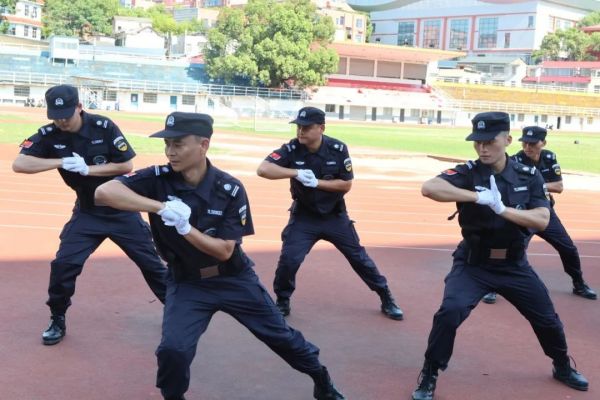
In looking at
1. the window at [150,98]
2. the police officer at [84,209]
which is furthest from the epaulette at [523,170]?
the window at [150,98]

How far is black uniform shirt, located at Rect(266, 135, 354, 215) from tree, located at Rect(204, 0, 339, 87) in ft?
189

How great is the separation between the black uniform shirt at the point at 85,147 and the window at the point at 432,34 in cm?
12558

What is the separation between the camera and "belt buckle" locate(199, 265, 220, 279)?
14.6 feet

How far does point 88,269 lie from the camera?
28.3 ft

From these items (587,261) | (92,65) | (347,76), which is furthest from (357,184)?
(347,76)

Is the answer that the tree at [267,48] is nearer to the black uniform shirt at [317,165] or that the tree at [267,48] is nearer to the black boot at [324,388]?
the black uniform shirt at [317,165]

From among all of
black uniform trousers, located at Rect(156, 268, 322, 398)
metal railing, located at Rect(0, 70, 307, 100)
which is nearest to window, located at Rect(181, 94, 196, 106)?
metal railing, located at Rect(0, 70, 307, 100)

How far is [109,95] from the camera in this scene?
57750mm

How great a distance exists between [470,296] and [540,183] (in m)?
0.91

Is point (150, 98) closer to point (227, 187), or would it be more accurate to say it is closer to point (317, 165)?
point (317, 165)

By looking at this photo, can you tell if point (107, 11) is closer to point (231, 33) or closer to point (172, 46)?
point (172, 46)

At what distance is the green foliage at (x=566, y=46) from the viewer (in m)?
104

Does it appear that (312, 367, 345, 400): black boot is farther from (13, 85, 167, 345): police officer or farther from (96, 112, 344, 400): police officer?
(13, 85, 167, 345): police officer

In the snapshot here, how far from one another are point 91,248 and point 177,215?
2.34 metres
